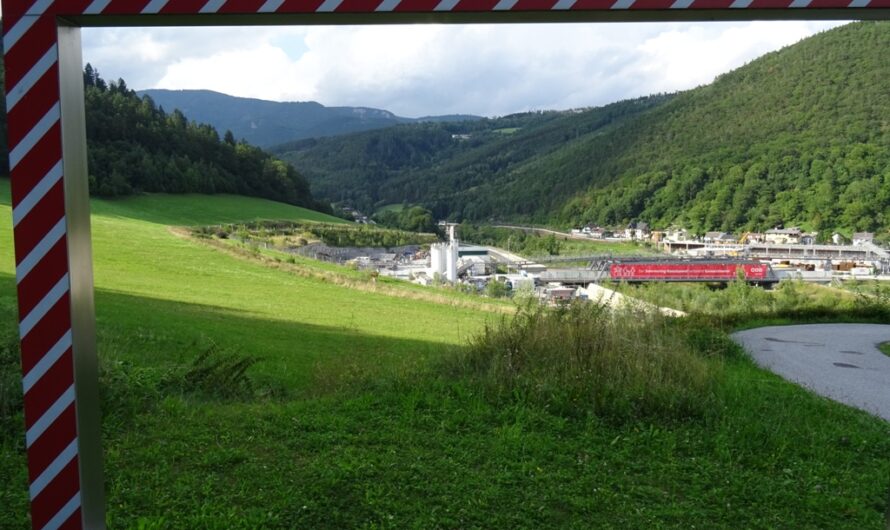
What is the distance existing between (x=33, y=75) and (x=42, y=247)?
2.01 ft

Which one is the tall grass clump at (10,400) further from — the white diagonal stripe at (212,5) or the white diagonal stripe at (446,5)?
the white diagonal stripe at (446,5)

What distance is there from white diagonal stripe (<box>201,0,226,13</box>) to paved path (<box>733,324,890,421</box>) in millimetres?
7823

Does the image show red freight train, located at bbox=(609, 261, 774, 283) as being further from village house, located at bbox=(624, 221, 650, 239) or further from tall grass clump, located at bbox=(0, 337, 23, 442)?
tall grass clump, located at bbox=(0, 337, 23, 442)

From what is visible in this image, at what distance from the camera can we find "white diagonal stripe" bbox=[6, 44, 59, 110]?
2129 mm

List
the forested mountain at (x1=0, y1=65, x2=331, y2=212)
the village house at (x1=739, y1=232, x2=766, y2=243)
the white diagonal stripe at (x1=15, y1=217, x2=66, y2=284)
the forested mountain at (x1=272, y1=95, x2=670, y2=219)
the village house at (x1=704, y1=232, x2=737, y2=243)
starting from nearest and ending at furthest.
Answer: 1. the white diagonal stripe at (x1=15, y1=217, x2=66, y2=284)
2. the village house at (x1=704, y1=232, x2=737, y2=243)
3. the village house at (x1=739, y1=232, x2=766, y2=243)
4. the forested mountain at (x1=272, y1=95, x2=670, y2=219)
5. the forested mountain at (x1=0, y1=65, x2=331, y2=212)

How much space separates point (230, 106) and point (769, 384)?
59.8 metres

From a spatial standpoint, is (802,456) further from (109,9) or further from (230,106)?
(230,106)

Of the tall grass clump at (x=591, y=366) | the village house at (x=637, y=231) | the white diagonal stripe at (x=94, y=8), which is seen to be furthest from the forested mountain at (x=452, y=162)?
the white diagonal stripe at (x=94, y=8)

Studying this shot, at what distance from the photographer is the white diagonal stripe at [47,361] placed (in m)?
2.23

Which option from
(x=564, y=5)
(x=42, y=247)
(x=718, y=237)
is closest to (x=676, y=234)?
(x=718, y=237)

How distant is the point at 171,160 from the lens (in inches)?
1912

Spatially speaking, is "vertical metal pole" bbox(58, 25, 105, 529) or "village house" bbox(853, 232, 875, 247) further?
"village house" bbox(853, 232, 875, 247)

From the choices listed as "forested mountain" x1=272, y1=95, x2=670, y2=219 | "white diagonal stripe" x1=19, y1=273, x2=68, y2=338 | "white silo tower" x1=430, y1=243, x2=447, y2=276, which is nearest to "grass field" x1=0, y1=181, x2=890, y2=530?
"white diagonal stripe" x1=19, y1=273, x2=68, y2=338

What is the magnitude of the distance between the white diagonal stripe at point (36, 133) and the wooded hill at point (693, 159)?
76.6 feet
